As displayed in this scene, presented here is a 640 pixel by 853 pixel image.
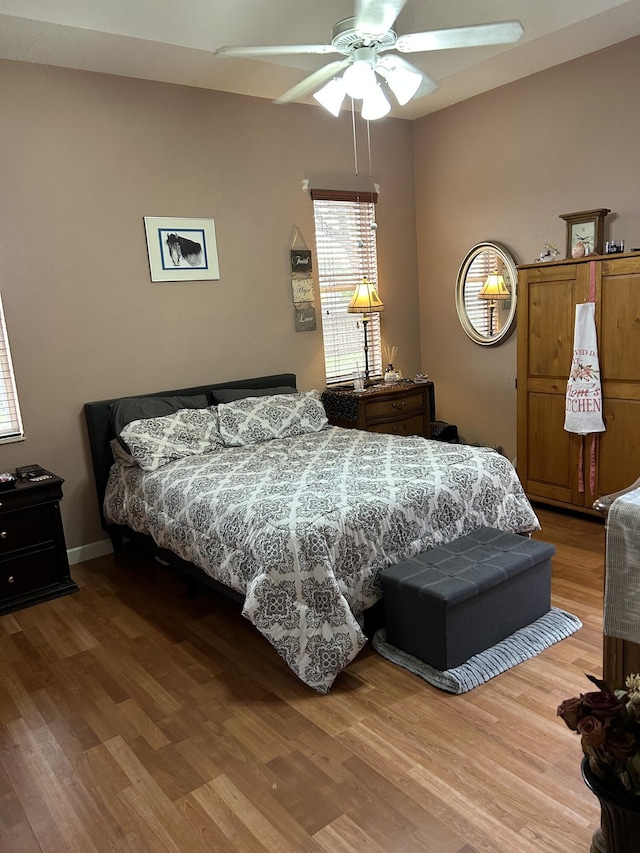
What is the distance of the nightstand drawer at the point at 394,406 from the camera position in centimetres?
469

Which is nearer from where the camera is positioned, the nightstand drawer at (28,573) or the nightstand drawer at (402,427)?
the nightstand drawer at (28,573)

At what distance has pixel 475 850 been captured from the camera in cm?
173

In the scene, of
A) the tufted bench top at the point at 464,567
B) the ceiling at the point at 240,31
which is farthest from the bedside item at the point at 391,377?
the tufted bench top at the point at 464,567

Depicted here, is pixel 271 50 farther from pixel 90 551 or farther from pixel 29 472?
pixel 90 551

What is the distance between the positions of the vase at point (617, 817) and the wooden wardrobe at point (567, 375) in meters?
2.31

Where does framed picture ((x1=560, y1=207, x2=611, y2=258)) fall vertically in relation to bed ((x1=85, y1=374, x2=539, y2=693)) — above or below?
above

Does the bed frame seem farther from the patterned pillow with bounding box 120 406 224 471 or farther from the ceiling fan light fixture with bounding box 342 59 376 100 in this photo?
the ceiling fan light fixture with bounding box 342 59 376 100

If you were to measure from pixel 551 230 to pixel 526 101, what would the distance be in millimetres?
924

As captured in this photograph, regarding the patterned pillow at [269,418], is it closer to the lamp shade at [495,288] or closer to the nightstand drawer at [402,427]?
the nightstand drawer at [402,427]

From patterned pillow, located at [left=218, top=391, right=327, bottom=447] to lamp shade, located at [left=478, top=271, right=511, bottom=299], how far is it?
5.53 ft

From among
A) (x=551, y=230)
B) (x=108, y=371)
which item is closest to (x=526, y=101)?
(x=551, y=230)

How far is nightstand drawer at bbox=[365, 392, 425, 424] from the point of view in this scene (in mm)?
4688

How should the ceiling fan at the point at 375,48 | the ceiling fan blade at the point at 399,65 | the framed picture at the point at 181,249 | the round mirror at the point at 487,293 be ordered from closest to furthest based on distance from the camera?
the ceiling fan at the point at 375,48 < the ceiling fan blade at the point at 399,65 < the framed picture at the point at 181,249 < the round mirror at the point at 487,293

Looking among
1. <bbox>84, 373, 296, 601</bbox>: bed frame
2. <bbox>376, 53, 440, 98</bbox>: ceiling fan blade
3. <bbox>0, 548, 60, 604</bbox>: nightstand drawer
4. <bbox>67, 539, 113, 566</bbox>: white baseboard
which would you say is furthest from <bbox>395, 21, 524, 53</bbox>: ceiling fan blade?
<bbox>67, 539, 113, 566</bbox>: white baseboard
